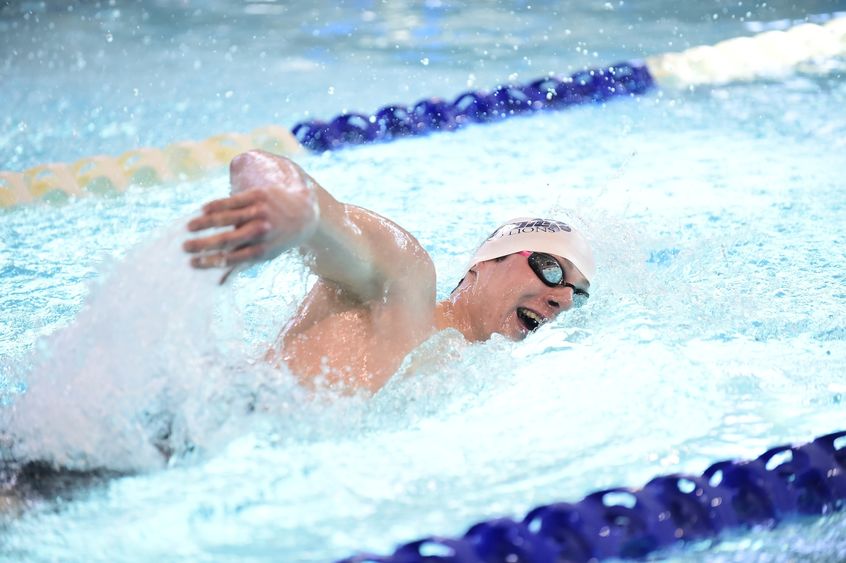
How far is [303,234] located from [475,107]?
14.3ft

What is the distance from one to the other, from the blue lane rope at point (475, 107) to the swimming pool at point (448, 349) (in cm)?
14

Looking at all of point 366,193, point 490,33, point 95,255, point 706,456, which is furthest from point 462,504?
point 490,33

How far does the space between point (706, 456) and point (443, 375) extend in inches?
25.8

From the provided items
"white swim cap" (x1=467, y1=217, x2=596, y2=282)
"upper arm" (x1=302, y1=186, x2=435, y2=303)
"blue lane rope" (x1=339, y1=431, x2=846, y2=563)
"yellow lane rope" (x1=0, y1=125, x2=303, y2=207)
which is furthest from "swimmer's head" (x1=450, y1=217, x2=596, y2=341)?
"yellow lane rope" (x1=0, y1=125, x2=303, y2=207)

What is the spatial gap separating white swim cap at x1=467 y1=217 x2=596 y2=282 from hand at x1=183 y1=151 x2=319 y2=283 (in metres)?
1.08

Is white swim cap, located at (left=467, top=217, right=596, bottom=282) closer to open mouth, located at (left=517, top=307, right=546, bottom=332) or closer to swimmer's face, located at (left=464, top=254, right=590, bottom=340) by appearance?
swimmer's face, located at (left=464, top=254, right=590, bottom=340)

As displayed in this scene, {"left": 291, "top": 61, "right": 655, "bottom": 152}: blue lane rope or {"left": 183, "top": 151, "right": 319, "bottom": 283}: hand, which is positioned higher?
{"left": 183, "top": 151, "right": 319, "bottom": 283}: hand

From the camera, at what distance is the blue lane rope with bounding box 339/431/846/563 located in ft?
5.98

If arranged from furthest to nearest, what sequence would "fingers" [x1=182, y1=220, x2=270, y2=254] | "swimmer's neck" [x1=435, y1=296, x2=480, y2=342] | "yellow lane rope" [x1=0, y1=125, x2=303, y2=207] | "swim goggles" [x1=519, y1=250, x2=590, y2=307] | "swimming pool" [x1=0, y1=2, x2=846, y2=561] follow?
1. "yellow lane rope" [x1=0, y1=125, x2=303, y2=207]
2. "swim goggles" [x1=519, y1=250, x2=590, y2=307]
3. "swimmer's neck" [x1=435, y1=296, x2=480, y2=342]
4. "swimming pool" [x1=0, y1=2, x2=846, y2=561]
5. "fingers" [x1=182, y1=220, x2=270, y2=254]

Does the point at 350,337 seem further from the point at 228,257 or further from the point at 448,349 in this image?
the point at 228,257

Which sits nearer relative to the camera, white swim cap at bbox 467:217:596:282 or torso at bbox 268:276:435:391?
torso at bbox 268:276:435:391

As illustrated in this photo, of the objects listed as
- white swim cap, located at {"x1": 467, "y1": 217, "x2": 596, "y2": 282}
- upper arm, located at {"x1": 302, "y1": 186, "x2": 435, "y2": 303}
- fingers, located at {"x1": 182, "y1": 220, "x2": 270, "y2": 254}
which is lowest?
white swim cap, located at {"x1": 467, "y1": 217, "x2": 596, "y2": 282}

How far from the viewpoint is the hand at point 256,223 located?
167cm

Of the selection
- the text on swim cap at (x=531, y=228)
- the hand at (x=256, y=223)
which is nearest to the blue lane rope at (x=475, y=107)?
the text on swim cap at (x=531, y=228)
